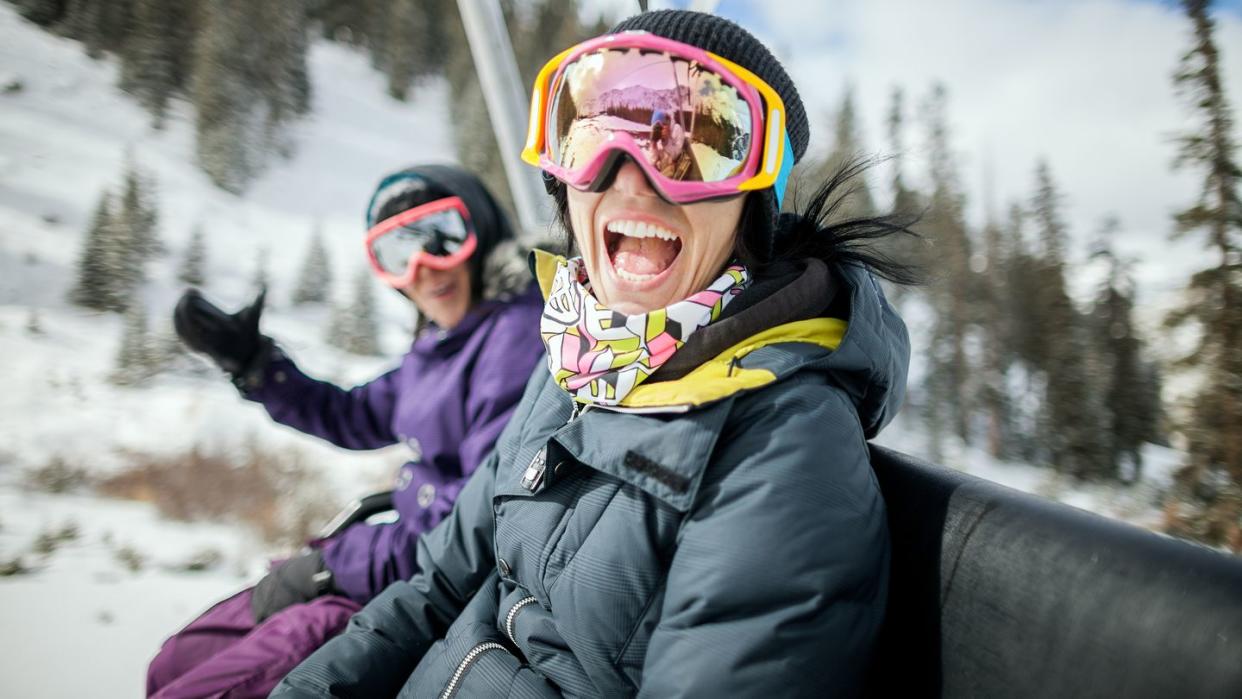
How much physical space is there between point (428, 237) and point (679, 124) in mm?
1251

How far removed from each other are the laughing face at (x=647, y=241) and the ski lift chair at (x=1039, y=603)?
1.82 feet

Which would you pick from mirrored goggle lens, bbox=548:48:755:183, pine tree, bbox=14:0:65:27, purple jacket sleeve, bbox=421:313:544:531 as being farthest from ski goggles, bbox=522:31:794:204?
pine tree, bbox=14:0:65:27

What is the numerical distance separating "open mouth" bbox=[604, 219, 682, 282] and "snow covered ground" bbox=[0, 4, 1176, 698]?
2.36 m

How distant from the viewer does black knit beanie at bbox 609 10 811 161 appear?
117 centimetres

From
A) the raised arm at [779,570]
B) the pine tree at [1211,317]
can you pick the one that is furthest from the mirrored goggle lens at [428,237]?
the pine tree at [1211,317]

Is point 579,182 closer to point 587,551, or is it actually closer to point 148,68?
point 587,551

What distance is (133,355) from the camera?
566 centimetres

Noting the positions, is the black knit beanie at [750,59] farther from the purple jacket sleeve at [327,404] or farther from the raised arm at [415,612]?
the purple jacket sleeve at [327,404]

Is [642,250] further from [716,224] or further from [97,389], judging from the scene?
[97,389]

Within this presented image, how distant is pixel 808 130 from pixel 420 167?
4.83ft

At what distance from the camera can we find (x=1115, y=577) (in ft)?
2.27

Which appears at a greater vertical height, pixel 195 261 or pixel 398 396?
pixel 195 261

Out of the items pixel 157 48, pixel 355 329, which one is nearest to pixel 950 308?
pixel 355 329

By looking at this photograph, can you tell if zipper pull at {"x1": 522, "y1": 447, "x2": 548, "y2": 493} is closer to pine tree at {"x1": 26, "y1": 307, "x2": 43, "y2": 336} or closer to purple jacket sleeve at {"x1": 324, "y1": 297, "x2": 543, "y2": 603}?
purple jacket sleeve at {"x1": 324, "y1": 297, "x2": 543, "y2": 603}
